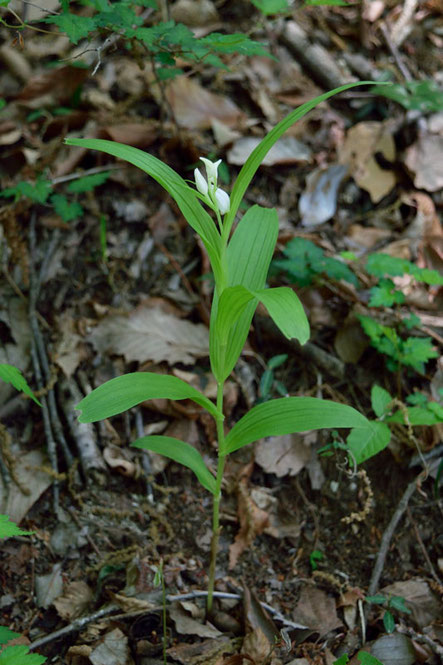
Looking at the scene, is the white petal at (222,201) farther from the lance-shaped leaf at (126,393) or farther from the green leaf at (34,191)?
the green leaf at (34,191)

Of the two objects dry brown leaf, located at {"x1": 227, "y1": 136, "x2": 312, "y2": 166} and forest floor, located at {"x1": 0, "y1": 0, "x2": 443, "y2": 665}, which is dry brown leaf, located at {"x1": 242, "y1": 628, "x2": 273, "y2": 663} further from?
dry brown leaf, located at {"x1": 227, "y1": 136, "x2": 312, "y2": 166}

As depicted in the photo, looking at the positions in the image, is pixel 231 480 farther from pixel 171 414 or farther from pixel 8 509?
pixel 8 509

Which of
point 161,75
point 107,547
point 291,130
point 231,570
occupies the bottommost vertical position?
point 231,570

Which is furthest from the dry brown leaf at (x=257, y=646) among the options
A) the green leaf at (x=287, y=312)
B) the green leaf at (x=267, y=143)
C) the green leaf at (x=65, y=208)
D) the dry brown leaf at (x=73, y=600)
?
the green leaf at (x=65, y=208)

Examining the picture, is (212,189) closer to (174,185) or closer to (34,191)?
(174,185)

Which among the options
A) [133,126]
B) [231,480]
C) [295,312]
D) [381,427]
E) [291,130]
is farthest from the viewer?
[291,130]

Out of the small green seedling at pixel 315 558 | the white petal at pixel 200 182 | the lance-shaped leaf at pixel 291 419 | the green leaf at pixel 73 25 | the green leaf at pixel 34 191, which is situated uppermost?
the green leaf at pixel 73 25

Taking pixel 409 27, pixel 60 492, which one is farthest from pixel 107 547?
pixel 409 27
